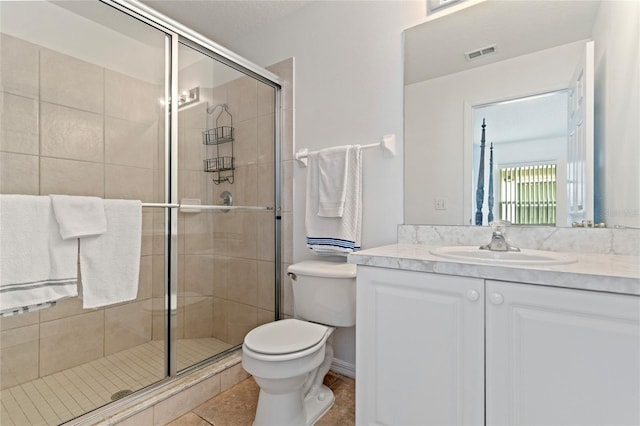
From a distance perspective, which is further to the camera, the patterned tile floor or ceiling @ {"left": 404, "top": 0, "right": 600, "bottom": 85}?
the patterned tile floor

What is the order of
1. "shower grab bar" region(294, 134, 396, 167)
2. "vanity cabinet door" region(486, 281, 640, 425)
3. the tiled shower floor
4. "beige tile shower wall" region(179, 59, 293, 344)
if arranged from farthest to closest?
"beige tile shower wall" region(179, 59, 293, 344), "shower grab bar" region(294, 134, 396, 167), the tiled shower floor, "vanity cabinet door" region(486, 281, 640, 425)

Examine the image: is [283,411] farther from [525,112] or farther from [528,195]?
[525,112]

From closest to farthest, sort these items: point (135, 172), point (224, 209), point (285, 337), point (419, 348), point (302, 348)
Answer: point (419, 348)
point (302, 348)
point (285, 337)
point (135, 172)
point (224, 209)

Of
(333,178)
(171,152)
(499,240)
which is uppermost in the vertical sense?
(171,152)

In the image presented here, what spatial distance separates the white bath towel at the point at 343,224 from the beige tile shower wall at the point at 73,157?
840 millimetres

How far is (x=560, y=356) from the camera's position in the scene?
805 mm

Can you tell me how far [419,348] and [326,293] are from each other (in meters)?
0.59

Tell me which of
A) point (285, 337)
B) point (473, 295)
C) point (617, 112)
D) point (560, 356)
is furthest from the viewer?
point (285, 337)

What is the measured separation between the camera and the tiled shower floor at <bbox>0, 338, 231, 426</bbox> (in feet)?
4.34

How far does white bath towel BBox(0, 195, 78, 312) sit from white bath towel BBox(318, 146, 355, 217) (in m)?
1.14

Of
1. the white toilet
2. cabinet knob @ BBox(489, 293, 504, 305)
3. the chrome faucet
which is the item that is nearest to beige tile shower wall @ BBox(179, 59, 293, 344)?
the white toilet

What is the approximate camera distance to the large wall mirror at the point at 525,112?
1.14 metres

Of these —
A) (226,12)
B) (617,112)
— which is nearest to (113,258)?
(226,12)

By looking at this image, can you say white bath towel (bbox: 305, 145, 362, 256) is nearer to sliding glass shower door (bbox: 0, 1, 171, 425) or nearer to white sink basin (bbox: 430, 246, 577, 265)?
white sink basin (bbox: 430, 246, 577, 265)
